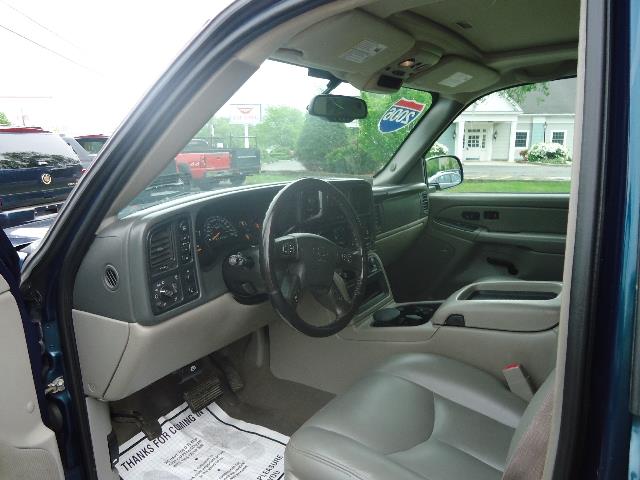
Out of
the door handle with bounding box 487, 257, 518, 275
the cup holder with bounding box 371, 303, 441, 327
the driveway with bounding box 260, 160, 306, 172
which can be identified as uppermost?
the driveway with bounding box 260, 160, 306, 172

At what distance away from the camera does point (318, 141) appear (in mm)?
2977

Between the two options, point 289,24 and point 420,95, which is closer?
point 289,24

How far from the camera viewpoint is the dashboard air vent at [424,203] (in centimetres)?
355

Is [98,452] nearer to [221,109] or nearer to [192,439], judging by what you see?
[192,439]

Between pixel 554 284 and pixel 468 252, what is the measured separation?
1.29m

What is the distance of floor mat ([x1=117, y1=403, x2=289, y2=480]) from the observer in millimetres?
2096

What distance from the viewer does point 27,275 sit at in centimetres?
144

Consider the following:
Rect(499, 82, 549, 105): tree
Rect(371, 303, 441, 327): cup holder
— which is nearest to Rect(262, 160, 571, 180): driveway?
Rect(499, 82, 549, 105): tree

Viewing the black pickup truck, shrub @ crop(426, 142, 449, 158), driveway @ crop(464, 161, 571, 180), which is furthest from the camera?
the black pickup truck

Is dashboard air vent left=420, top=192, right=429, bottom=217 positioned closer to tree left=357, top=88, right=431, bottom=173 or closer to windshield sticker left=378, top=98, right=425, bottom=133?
tree left=357, top=88, right=431, bottom=173

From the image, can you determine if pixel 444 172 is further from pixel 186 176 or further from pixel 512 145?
pixel 186 176

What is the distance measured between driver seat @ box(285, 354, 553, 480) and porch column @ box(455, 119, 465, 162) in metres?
2.01

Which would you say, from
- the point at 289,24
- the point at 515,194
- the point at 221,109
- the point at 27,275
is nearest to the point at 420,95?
the point at 515,194

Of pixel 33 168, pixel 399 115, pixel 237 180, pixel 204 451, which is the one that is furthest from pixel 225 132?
pixel 33 168
